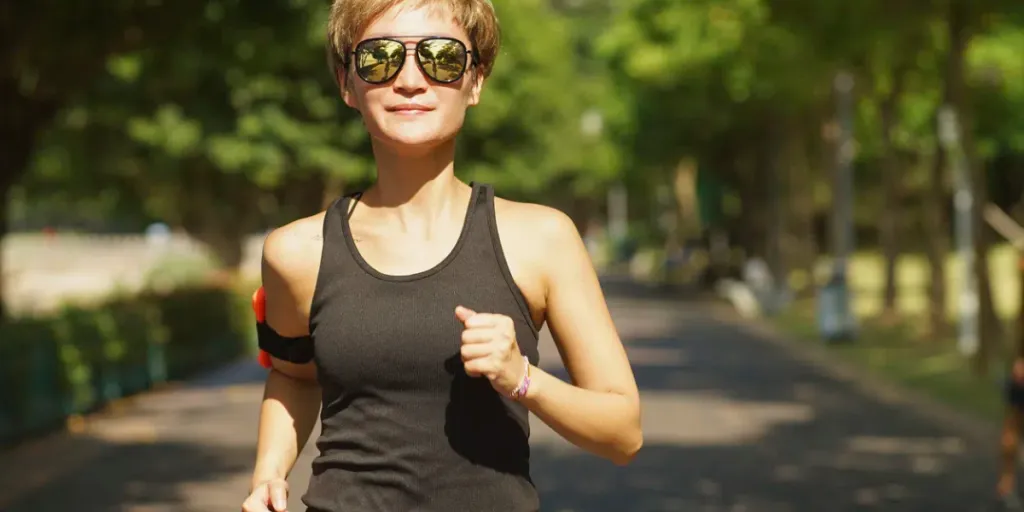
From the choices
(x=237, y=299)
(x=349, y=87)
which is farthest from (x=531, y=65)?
(x=349, y=87)

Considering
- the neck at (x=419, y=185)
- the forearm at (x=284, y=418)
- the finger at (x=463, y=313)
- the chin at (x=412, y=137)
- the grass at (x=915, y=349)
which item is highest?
the chin at (x=412, y=137)

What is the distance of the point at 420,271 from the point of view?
10.5ft

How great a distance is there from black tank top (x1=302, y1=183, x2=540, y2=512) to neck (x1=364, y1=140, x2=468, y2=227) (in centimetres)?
6

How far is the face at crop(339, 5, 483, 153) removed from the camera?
3252 millimetres

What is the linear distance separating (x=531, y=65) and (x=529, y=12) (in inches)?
439

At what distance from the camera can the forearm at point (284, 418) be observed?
3438 millimetres

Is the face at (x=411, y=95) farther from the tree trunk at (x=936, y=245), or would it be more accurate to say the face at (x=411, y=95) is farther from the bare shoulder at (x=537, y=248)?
the tree trunk at (x=936, y=245)

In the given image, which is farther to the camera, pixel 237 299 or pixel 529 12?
pixel 529 12

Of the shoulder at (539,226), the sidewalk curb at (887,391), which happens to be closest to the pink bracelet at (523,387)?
the shoulder at (539,226)

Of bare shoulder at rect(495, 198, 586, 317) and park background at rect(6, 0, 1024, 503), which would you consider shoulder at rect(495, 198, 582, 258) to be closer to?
bare shoulder at rect(495, 198, 586, 317)

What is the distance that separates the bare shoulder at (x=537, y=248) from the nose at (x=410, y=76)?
28 cm

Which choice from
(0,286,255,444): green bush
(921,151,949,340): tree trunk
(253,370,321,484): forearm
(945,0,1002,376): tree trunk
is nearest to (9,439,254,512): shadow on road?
(0,286,255,444): green bush

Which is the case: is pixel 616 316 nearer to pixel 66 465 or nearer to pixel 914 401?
pixel 914 401

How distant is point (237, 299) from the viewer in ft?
98.2
